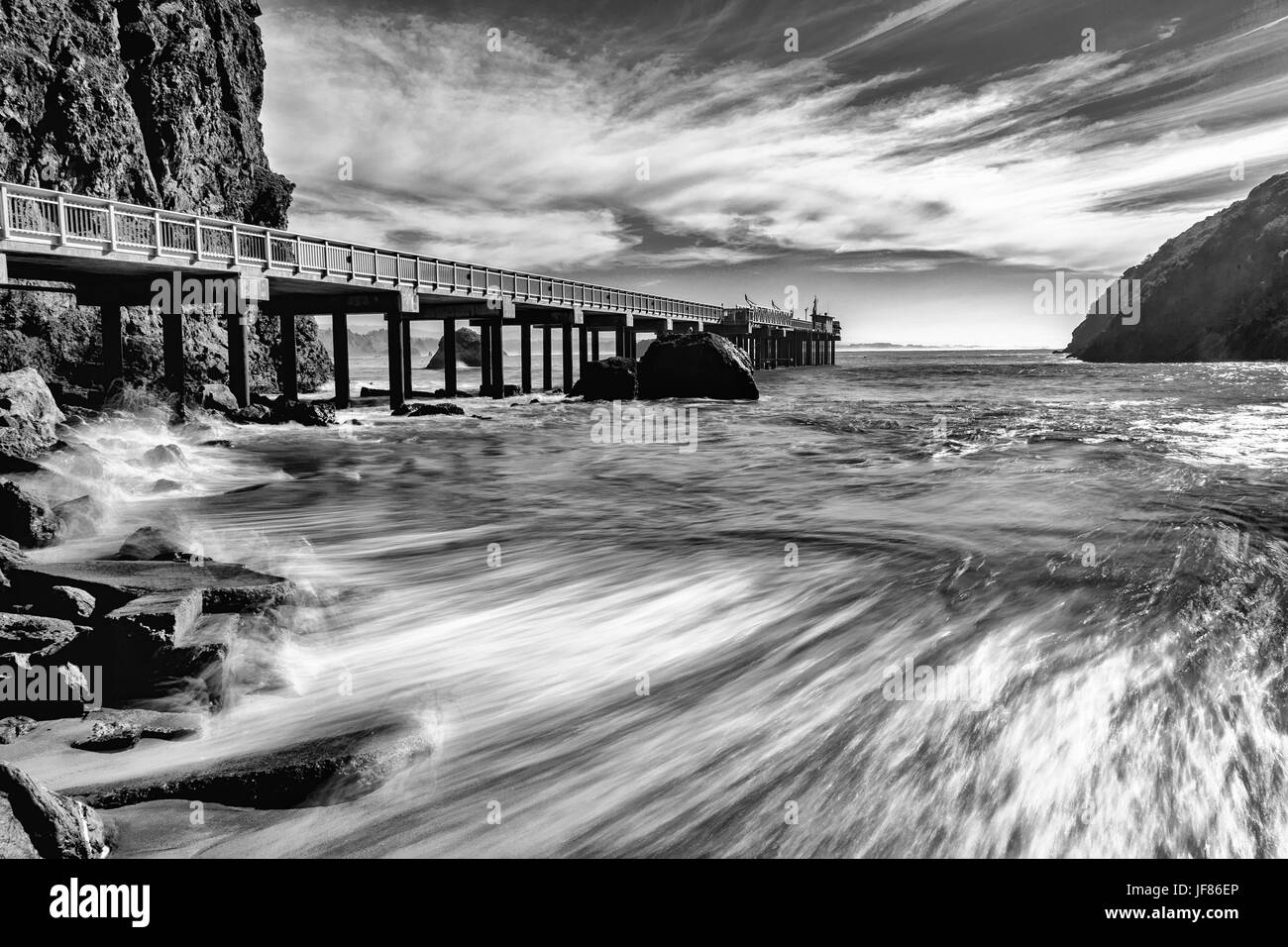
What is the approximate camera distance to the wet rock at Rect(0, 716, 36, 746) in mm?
4008

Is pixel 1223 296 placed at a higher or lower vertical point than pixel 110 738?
higher

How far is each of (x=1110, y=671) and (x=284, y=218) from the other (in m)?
48.2

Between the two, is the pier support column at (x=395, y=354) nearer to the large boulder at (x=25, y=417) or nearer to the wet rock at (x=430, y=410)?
the wet rock at (x=430, y=410)

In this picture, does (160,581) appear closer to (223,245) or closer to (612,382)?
(223,245)

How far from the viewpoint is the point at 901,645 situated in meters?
6.33

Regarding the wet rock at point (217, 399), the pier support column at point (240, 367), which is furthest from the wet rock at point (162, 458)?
the pier support column at point (240, 367)

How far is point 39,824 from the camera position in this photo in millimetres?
2982

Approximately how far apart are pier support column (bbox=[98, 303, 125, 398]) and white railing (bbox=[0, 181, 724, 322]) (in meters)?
4.58

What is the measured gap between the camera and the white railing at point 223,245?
1536 centimetres

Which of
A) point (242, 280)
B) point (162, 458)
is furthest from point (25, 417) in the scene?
point (242, 280)

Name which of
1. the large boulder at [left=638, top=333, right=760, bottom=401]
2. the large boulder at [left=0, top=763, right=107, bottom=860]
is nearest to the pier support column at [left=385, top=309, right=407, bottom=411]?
the large boulder at [left=638, top=333, right=760, bottom=401]

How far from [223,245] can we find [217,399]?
4.96 meters

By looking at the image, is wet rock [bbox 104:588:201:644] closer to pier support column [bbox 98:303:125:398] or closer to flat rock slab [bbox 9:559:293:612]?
flat rock slab [bbox 9:559:293:612]
